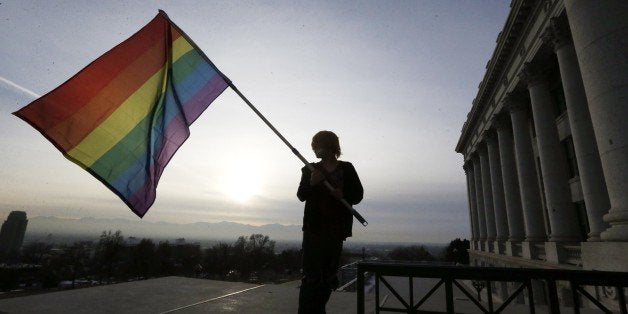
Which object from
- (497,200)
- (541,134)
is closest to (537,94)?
(541,134)

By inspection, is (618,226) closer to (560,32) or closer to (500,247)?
(560,32)

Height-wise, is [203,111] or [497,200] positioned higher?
[497,200]

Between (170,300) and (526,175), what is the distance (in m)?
23.6

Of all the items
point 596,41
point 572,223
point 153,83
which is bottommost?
point 572,223

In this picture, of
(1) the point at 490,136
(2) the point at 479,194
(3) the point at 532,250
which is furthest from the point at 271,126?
(2) the point at 479,194

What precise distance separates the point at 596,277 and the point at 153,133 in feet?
22.6

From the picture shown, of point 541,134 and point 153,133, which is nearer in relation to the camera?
point 153,133

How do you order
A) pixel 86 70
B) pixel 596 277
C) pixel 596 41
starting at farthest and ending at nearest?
pixel 596 41, pixel 86 70, pixel 596 277

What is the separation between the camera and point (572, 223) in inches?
694

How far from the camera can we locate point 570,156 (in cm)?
2219

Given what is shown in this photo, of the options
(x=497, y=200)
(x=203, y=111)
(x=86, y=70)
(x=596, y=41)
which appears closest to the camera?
(x=86, y=70)

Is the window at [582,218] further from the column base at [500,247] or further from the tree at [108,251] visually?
the tree at [108,251]

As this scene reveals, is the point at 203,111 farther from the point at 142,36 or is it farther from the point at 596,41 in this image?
the point at 596,41

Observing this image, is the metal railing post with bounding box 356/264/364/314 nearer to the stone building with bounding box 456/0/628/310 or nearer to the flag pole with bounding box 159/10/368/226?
the flag pole with bounding box 159/10/368/226
